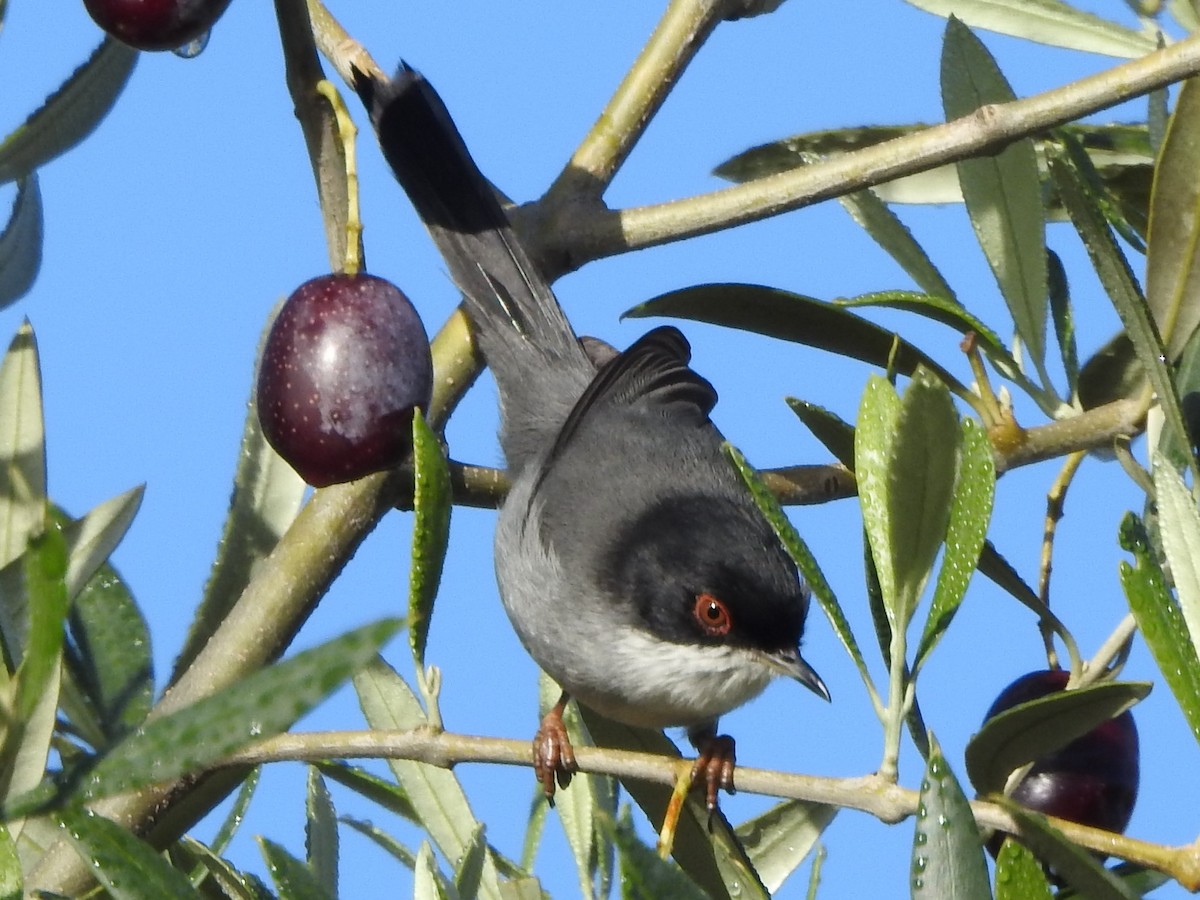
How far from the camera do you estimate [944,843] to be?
159cm

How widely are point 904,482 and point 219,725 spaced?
0.89 m

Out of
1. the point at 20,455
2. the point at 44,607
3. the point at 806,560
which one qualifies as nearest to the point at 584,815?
the point at 20,455

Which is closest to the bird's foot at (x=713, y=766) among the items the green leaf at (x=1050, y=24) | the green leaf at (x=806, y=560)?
the green leaf at (x=806, y=560)

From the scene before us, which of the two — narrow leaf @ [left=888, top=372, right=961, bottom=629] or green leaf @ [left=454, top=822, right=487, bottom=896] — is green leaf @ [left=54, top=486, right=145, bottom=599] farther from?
narrow leaf @ [left=888, top=372, right=961, bottom=629]

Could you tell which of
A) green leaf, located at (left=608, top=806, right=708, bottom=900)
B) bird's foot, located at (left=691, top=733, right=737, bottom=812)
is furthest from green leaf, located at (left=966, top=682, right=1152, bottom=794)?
green leaf, located at (left=608, top=806, right=708, bottom=900)

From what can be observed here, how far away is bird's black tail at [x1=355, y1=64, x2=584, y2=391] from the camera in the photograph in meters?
3.74

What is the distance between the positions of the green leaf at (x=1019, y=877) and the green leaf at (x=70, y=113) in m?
1.77

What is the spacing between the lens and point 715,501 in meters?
3.44

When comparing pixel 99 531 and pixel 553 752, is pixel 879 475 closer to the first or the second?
pixel 553 752

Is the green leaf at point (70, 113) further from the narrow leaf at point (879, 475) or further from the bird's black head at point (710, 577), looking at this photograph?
the bird's black head at point (710, 577)

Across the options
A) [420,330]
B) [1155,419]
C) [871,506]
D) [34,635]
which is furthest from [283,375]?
[1155,419]

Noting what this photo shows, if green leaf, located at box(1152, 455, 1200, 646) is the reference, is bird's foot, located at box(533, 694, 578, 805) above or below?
below

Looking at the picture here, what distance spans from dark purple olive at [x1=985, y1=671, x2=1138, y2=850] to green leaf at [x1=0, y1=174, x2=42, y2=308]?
5.67 ft

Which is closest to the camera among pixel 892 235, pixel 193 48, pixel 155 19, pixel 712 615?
pixel 155 19
